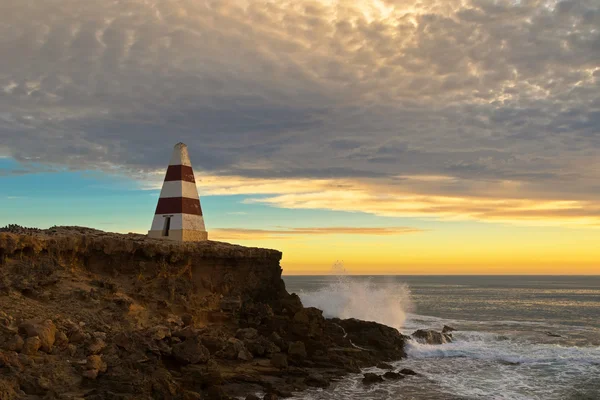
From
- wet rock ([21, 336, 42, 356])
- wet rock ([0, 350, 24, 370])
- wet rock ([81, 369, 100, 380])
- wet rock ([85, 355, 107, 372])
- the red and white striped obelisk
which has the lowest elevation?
wet rock ([81, 369, 100, 380])

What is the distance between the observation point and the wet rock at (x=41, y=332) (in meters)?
11.8

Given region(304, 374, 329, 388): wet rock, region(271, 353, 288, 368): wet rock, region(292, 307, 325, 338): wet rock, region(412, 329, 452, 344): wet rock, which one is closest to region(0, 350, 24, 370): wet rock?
region(271, 353, 288, 368): wet rock

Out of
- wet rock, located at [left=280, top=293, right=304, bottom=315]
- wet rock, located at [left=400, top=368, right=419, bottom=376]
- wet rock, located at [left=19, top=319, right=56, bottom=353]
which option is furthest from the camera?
wet rock, located at [left=280, top=293, right=304, bottom=315]

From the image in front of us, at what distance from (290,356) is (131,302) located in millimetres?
5230

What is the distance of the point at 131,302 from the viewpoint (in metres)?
15.2

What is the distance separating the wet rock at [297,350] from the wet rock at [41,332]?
7277 millimetres

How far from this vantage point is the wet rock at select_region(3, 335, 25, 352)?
11320 millimetres

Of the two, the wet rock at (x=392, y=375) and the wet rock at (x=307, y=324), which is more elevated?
the wet rock at (x=307, y=324)

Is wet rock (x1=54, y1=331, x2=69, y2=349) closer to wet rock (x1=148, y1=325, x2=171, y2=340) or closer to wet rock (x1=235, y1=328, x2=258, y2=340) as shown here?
wet rock (x1=148, y1=325, x2=171, y2=340)

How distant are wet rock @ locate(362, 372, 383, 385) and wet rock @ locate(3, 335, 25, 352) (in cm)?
935

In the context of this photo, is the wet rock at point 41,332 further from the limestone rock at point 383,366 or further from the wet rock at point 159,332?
the limestone rock at point 383,366

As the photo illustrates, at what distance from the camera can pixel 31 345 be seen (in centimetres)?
1152

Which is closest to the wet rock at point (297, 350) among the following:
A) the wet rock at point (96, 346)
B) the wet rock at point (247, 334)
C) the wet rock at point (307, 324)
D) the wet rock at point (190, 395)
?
the wet rock at point (307, 324)

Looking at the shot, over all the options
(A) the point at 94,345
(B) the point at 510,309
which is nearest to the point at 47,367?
(A) the point at 94,345
